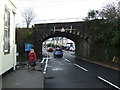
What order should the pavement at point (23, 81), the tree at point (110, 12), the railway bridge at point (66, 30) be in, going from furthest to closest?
the railway bridge at point (66, 30) < the tree at point (110, 12) < the pavement at point (23, 81)

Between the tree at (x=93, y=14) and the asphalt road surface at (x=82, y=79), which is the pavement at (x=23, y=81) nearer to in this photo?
the asphalt road surface at (x=82, y=79)

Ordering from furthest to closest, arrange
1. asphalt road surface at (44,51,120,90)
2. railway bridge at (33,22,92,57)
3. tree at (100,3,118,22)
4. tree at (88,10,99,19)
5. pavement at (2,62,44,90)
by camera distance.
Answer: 1. railway bridge at (33,22,92,57)
2. tree at (88,10,99,19)
3. tree at (100,3,118,22)
4. asphalt road surface at (44,51,120,90)
5. pavement at (2,62,44,90)

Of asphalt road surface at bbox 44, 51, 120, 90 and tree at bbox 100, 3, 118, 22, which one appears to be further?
tree at bbox 100, 3, 118, 22

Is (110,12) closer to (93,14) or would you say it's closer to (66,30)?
(93,14)

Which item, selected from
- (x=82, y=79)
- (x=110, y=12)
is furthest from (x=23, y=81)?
(x=110, y=12)

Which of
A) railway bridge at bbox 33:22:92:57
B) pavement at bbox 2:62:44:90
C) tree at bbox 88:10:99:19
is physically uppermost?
tree at bbox 88:10:99:19

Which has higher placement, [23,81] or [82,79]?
[23,81]

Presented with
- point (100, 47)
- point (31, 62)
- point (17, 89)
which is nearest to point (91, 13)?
point (100, 47)

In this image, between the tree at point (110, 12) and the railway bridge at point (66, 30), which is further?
the railway bridge at point (66, 30)

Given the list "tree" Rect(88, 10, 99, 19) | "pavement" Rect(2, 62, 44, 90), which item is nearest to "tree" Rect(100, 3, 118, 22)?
"tree" Rect(88, 10, 99, 19)

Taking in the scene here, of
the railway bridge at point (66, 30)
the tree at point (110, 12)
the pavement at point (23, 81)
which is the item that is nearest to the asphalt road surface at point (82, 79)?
the pavement at point (23, 81)

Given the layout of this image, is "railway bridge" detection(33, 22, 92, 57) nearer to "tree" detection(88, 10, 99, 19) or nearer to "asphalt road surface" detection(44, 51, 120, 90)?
"tree" detection(88, 10, 99, 19)

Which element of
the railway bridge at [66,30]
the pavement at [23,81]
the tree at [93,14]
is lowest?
the pavement at [23,81]

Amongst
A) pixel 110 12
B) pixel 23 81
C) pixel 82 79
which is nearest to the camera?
pixel 23 81
